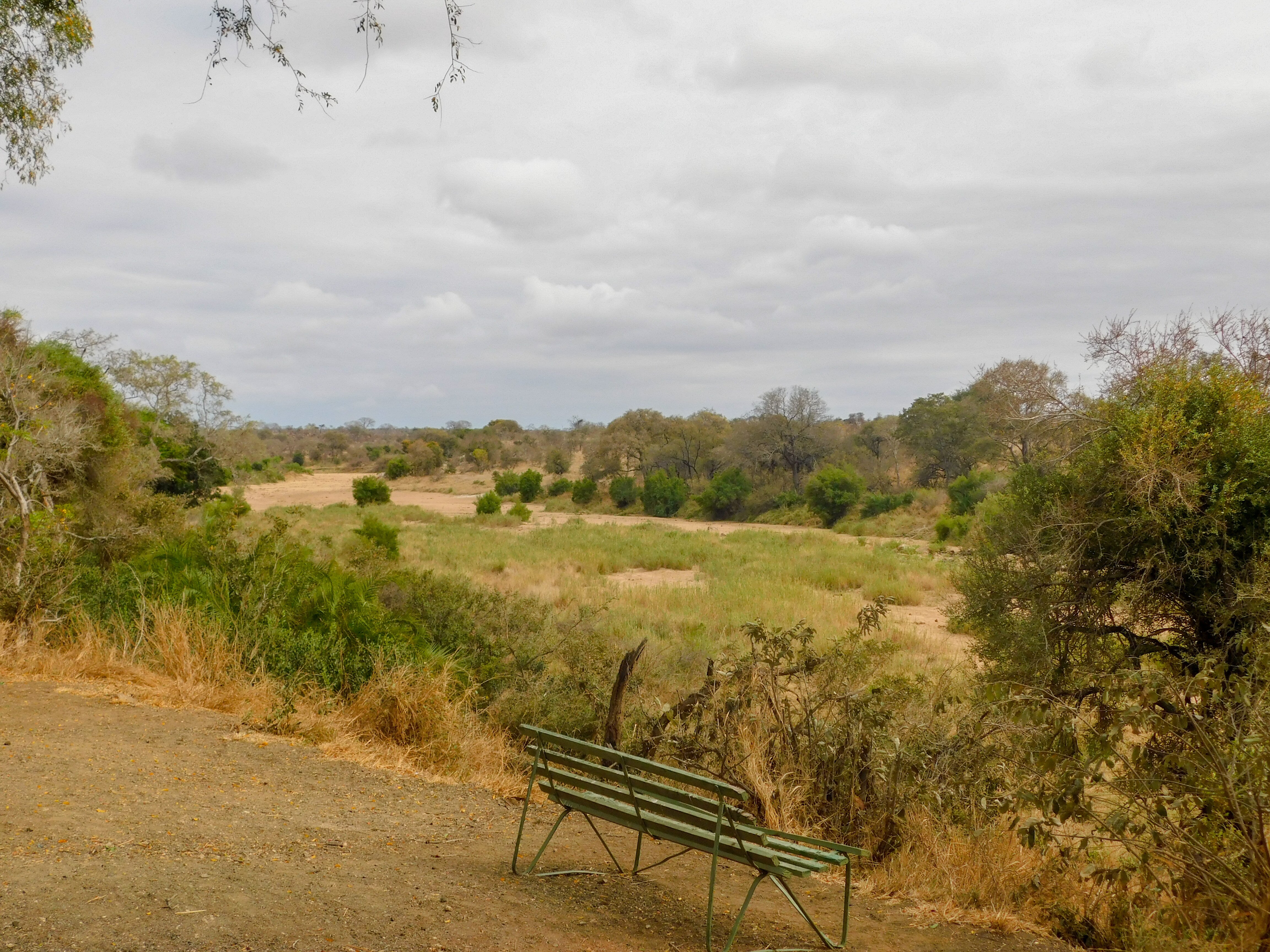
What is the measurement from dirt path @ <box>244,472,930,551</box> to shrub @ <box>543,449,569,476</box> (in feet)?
20.7

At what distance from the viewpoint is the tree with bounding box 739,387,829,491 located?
5753cm

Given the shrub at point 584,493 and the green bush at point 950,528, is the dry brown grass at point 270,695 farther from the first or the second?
the shrub at point 584,493

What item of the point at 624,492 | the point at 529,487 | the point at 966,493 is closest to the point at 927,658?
the point at 966,493

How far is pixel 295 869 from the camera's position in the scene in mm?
4820

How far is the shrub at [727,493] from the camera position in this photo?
183 ft

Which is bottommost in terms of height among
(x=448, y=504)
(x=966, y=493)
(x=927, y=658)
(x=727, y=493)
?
(x=927, y=658)

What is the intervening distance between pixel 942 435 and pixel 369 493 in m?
31.0

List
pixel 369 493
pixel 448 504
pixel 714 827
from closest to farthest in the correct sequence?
pixel 714 827
pixel 369 493
pixel 448 504

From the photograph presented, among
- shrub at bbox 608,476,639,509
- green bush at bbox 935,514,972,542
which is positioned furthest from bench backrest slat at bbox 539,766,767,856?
shrub at bbox 608,476,639,509

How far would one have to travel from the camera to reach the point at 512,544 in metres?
33.7

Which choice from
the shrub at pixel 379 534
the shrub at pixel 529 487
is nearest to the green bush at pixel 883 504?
the shrub at pixel 529 487

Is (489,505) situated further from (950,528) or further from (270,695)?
(270,695)

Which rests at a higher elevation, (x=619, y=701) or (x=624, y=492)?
(x=624, y=492)

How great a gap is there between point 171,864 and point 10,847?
773 millimetres
